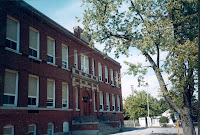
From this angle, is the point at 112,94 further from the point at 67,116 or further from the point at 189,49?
the point at 189,49

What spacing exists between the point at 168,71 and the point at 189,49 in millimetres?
1757

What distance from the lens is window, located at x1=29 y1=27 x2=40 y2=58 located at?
15.7 metres

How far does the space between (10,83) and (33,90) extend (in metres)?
2.35

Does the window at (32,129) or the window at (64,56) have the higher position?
the window at (64,56)

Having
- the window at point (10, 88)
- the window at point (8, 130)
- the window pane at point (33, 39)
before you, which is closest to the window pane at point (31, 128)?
the window at point (8, 130)

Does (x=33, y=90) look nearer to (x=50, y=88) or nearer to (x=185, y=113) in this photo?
(x=50, y=88)

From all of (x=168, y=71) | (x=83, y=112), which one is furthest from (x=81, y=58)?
(x=168, y=71)

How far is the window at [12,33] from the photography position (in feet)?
44.1

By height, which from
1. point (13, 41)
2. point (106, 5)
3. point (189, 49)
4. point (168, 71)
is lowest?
point (168, 71)

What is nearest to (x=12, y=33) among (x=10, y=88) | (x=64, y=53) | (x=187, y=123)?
(x=10, y=88)

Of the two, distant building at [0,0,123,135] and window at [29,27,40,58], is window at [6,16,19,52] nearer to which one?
distant building at [0,0,123,135]

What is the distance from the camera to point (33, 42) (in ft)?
52.4

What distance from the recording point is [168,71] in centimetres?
1198

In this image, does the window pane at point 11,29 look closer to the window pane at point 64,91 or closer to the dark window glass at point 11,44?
the dark window glass at point 11,44
